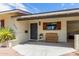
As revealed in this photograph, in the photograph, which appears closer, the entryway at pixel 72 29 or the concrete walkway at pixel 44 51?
the concrete walkway at pixel 44 51

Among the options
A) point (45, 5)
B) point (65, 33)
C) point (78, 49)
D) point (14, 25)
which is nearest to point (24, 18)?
point (14, 25)

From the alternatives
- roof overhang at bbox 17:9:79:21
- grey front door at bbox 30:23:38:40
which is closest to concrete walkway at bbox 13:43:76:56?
roof overhang at bbox 17:9:79:21

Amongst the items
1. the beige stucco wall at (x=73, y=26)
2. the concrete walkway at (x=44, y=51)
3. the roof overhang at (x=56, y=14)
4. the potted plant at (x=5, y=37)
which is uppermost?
the roof overhang at (x=56, y=14)

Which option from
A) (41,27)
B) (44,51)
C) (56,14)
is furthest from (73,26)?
(44,51)

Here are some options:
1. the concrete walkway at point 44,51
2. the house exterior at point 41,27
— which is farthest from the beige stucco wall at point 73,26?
the concrete walkway at point 44,51

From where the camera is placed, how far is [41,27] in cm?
1855

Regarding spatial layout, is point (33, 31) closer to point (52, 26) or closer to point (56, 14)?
point (52, 26)

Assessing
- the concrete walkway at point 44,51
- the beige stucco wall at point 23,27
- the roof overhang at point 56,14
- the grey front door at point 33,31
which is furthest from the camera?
the grey front door at point 33,31

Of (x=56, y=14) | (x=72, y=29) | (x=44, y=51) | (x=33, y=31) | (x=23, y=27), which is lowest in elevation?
(x=44, y=51)

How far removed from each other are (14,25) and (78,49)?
7.11m

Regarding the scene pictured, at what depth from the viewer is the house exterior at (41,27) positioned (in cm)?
1698

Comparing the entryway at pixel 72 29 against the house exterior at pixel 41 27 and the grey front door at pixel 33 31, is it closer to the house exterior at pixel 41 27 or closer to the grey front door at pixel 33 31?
the house exterior at pixel 41 27

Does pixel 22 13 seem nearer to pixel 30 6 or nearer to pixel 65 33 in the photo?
pixel 30 6

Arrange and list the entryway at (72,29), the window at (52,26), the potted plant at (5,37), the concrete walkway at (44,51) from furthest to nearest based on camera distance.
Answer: the window at (52,26)
the entryway at (72,29)
the potted plant at (5,37)
the concrete walkway at (44,51)
